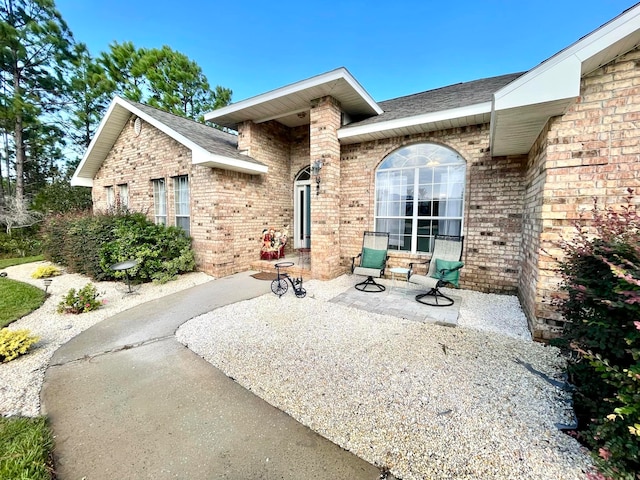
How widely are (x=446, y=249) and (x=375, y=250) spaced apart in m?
1.58

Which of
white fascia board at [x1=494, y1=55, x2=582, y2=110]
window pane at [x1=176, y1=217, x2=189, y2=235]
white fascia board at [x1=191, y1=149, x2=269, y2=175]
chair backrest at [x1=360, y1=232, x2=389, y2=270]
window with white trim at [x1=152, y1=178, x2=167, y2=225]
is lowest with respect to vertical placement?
chair backrest at [x1=360, y1=232, x2=389, y2=270]

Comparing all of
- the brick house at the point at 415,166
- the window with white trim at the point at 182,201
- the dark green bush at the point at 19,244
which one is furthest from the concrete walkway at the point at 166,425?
the dark green bush at the point at 19,244

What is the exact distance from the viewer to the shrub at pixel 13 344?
3238mm

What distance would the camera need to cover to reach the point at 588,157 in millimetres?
3262

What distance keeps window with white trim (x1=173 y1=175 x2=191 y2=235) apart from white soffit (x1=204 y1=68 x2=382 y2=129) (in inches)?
84.3

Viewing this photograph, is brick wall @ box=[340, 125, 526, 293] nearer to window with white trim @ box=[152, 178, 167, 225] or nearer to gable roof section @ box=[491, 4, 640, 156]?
gable roof section @ box=[491, 4, 640, 156]

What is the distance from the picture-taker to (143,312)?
15.9 ft

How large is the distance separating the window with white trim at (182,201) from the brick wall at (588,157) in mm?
8260

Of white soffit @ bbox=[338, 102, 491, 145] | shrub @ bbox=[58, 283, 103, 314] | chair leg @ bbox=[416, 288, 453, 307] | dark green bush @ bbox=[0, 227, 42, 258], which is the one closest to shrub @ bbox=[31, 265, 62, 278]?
shrub @ bbox=[58, 283, 103, 314]

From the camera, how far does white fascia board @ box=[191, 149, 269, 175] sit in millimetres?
6294

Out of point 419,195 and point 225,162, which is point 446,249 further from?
point 225,162

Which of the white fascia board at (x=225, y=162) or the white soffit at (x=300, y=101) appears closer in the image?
the white soffit at (x=300, y=101)

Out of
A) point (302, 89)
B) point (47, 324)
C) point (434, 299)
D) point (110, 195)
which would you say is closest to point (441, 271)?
point (434, 299)

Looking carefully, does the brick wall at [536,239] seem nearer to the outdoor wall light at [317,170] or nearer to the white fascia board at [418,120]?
the white fascia board at [418,120]
